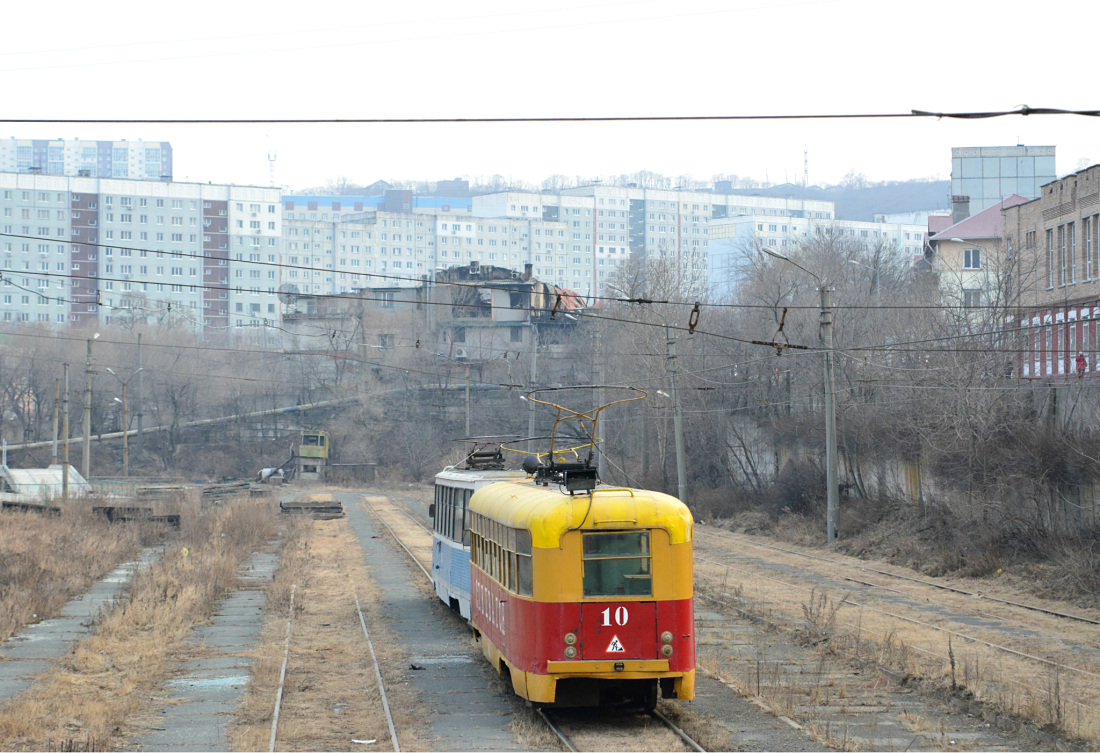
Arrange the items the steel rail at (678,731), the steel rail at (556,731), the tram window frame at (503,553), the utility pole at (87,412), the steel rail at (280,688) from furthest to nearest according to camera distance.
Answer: the utility pole at (87,412), the tram window frame at (503,553), the steel rail at (280,688), the steel rail at (556,731), the steel rail at (678,731)

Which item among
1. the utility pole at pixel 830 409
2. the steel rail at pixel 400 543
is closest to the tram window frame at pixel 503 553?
the steel rail at pixel 400 543

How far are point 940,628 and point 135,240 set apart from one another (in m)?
125

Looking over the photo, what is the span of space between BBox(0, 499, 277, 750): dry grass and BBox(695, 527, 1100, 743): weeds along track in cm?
927

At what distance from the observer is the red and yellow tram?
1073 centimetres

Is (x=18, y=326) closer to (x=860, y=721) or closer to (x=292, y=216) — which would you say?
(x=860, y=721)

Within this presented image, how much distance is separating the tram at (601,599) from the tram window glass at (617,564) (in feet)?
0.03

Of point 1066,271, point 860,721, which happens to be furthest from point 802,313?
point 860,721

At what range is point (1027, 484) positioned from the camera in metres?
25.0

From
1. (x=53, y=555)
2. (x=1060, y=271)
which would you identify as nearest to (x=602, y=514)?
(x=53, y=555)

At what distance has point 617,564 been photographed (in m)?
11.0

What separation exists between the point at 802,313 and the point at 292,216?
157843mm

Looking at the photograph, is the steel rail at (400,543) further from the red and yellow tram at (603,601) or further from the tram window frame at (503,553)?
the red and yellow tram at (603,601)

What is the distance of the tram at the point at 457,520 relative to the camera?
16.9 metres

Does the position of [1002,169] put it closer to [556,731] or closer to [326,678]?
[326,678]
